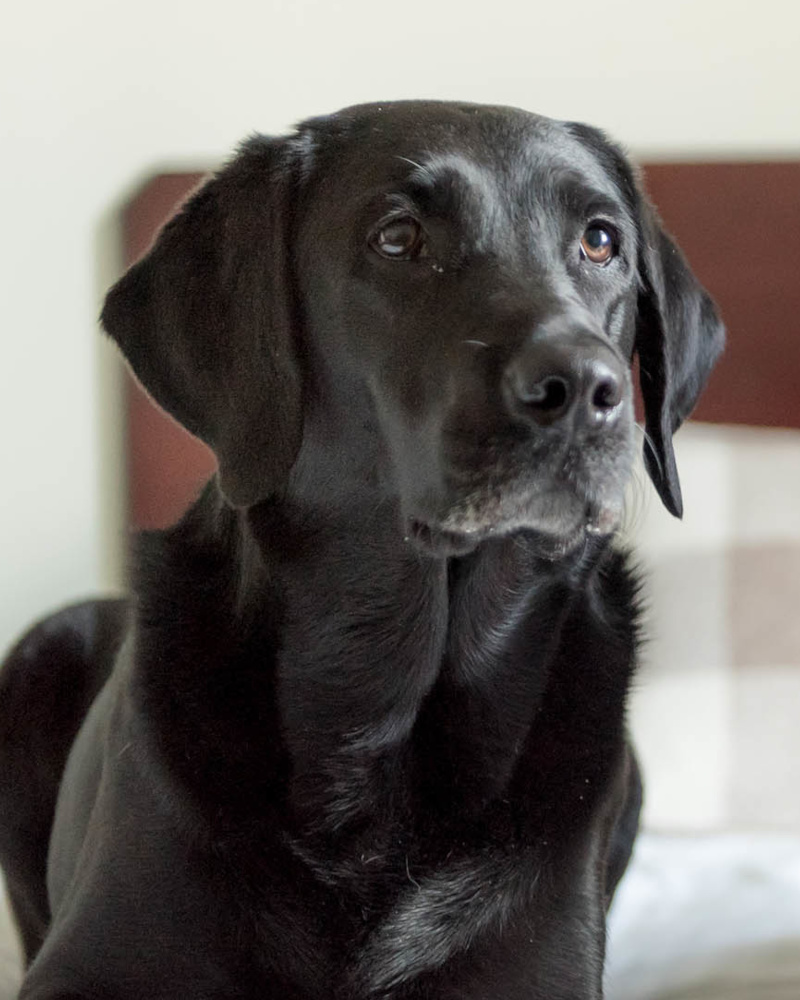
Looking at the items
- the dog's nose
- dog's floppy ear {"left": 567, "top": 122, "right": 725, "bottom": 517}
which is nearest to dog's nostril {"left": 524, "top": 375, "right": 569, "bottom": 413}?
the dog's nose

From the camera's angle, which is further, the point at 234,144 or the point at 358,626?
the point at 234,144

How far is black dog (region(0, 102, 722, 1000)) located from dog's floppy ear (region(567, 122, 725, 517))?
2.0 inches

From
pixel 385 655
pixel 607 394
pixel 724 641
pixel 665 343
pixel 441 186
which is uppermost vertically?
pixel 441 186

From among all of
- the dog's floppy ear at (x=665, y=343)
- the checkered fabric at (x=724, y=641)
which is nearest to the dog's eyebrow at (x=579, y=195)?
the dog's floppy ear at (x=665, y=343)

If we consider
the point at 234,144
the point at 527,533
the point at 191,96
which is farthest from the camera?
the point at 191,96

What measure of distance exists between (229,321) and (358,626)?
1.06 ft

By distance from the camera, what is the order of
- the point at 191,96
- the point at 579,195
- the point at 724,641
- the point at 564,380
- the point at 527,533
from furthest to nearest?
the point at 191,96 < the point at 724,641 < the point at 579,195 < the point at 527,533 < the point at 564,380

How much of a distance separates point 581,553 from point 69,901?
0.62 metres

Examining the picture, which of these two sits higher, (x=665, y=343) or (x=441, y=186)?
(x=441, y=186)

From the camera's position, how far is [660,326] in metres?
1.32

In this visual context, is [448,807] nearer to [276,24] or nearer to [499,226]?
[499,226]

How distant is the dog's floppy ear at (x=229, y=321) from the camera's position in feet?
3.82

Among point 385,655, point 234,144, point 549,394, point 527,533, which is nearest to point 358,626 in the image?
point 385,655

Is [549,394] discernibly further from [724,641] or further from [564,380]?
[724,641]
